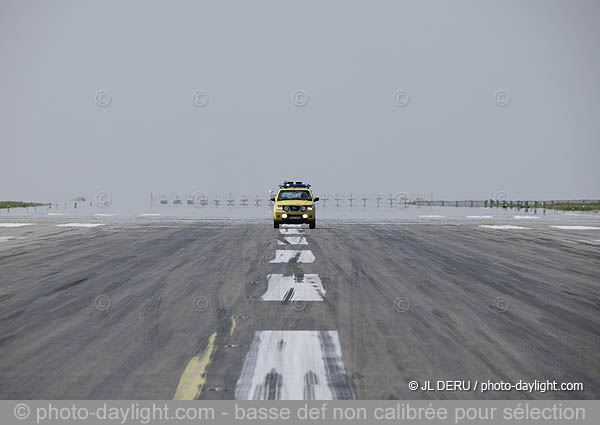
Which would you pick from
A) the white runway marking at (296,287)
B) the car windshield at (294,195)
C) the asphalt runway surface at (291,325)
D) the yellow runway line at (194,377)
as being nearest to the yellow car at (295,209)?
the car windshield at (294,195)

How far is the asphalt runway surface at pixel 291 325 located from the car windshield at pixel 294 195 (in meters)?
13.1

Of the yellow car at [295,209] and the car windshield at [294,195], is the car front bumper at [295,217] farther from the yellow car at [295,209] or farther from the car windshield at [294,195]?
the car windshield at [294,195]

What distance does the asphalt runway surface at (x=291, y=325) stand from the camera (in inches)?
214

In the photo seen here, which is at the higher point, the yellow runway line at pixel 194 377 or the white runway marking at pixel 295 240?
the yellow runway line at pixel 194 377

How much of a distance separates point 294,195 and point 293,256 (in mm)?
13662

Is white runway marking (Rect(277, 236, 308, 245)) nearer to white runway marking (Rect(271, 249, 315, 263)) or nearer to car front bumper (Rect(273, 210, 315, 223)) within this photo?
white runway marking (Rect(271, 249, 315, 263))

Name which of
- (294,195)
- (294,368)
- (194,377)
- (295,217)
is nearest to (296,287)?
(294,368)

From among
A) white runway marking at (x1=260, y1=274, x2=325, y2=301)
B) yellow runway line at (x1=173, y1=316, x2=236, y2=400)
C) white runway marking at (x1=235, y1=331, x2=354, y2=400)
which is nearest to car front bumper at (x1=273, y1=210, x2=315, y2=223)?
white runway marking at (x1=260, y1=274, x2=325, y2=301)
